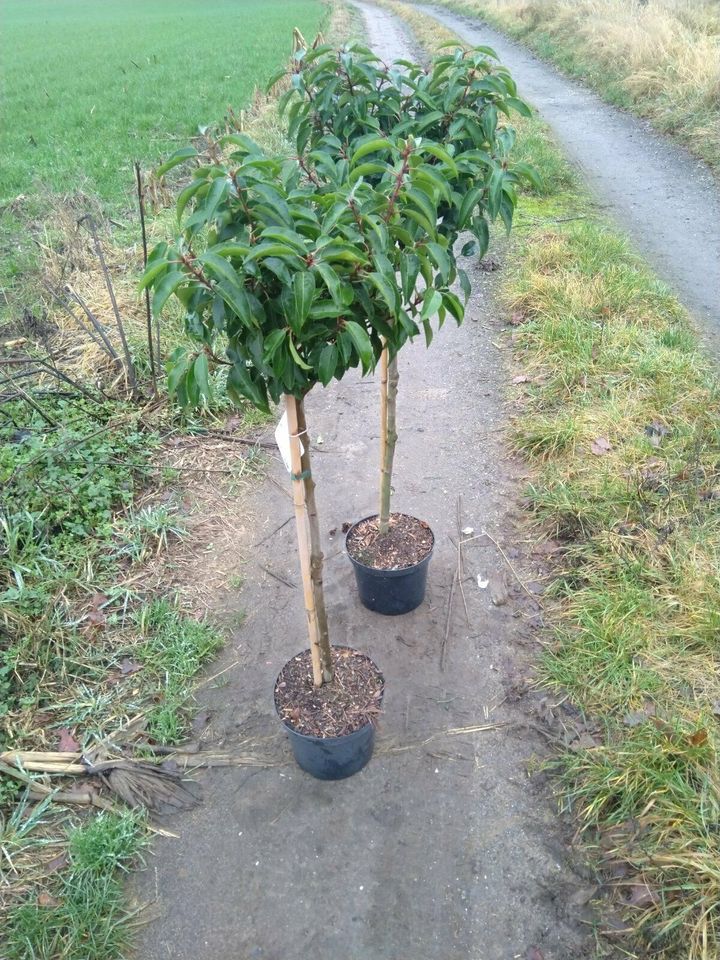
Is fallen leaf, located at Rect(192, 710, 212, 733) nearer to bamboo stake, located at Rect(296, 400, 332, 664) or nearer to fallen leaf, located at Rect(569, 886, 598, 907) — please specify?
bamboo stake, located at Rect(296, 400, 332, 664)

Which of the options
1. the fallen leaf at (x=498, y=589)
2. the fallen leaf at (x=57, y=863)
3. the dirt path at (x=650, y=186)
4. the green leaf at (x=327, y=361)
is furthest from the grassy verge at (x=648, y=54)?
the fallen leaf at (x=57, y=863)

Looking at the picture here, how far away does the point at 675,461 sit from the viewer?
3.85 meters

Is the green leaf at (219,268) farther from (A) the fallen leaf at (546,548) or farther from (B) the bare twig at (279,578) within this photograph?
(A) the fallen leaf at (546,548)

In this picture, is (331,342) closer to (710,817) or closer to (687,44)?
(710,817)

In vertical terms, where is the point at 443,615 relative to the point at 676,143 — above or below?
below

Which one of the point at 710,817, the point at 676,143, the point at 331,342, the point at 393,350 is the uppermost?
the point at 331,342

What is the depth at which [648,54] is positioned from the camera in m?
12.2

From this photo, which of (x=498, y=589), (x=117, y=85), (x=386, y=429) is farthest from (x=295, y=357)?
(x=117, y=85)

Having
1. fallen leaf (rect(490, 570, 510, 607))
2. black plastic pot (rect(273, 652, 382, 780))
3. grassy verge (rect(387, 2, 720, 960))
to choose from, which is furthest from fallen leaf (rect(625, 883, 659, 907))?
fallen leaf (rect(490, 570, 510, 607))

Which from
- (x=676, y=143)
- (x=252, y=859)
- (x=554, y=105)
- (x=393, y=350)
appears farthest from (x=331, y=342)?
(x=554, y=105)

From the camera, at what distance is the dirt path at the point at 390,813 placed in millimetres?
2354

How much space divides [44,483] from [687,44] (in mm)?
12806

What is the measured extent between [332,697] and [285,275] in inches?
69.2

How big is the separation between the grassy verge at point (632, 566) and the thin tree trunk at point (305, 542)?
3.38 ft
